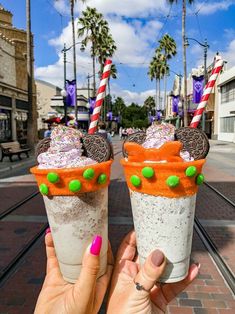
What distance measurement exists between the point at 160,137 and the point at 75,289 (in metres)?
0.96

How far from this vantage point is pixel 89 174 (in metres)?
1.72

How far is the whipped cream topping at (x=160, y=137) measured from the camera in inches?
73.7

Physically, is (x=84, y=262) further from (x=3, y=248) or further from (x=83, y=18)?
(x=83, y=18)

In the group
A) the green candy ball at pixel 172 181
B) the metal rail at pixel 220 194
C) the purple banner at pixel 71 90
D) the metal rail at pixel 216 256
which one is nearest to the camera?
the green candy ball at pixel 172 181

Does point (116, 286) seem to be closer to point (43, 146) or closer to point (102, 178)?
point (102, 178)

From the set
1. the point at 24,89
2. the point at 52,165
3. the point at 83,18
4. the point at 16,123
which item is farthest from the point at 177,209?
the point at 83,18

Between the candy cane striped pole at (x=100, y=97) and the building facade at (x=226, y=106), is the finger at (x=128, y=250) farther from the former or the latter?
the building facade at (x=226, y=106)

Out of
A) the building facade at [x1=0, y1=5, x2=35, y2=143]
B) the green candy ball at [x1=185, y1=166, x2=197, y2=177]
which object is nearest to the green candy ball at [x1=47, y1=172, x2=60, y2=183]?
the green candy ball at [x1=185, y1=166, x2=197, y2=177]

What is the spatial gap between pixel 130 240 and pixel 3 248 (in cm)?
323

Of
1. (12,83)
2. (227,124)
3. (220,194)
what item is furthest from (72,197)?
(227,124)

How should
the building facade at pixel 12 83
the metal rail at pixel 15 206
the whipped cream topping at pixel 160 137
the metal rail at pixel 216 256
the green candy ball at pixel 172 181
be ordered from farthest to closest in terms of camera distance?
the building facade at pixel 12 83 → the metal rail at pixel 15 206 → the metal rail at pixel 216 256 → the whipped cream topping at pixel 160 137 → the green candy ball at pixel 172 181

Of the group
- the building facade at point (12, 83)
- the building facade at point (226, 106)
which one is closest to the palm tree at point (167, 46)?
the building facade at point (226, 106)

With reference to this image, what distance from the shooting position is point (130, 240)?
7.03 ft

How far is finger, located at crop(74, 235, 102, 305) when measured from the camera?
1.70m
